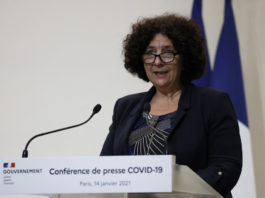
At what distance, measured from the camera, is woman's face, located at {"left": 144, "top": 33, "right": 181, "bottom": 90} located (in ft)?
7.71

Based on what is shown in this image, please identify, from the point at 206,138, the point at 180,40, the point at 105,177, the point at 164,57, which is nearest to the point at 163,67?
the point at 164,57

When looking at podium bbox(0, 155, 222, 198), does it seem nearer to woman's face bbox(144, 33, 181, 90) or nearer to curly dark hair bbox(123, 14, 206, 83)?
woman's face bbox(144, 33, 181, 90)

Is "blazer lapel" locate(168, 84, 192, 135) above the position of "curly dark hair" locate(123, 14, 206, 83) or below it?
below

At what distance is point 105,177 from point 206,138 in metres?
0.75

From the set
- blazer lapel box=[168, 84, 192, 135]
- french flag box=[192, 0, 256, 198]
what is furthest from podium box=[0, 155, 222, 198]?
french flag box=[192, 0, 256, 198]

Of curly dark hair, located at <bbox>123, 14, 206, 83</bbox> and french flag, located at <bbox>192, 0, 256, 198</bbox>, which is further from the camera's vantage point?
french flag, located at <bbox>192, 0, 256, 198</bbox>

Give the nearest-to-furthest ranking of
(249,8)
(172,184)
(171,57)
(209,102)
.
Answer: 1. (172,184)
2. (209,102)
3. (171,57)
4. (249,8)

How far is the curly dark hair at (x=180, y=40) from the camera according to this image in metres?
2.41

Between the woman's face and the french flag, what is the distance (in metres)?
1.11

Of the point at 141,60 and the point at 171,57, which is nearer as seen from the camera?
the point at 171,57

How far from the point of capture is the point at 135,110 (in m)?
2.42

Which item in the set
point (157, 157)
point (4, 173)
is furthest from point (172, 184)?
point (4, 173)

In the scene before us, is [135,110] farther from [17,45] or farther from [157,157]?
[17,45]

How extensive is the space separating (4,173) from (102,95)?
2320mm
